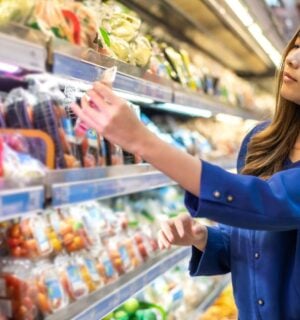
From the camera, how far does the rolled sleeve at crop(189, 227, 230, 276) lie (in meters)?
1.43

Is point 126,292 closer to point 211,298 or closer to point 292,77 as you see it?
point 292,77

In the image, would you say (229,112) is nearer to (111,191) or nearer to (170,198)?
(170,198)

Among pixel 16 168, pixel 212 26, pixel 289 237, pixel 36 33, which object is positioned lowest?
pixel 289 237

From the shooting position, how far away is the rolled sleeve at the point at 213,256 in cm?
143

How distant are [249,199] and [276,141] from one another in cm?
54

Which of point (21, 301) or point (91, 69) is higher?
point (91, 69)

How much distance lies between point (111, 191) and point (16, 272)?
1.11 feet

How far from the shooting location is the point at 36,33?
39.0 inches

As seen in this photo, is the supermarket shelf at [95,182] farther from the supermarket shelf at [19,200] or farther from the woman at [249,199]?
the woman at [249,199]

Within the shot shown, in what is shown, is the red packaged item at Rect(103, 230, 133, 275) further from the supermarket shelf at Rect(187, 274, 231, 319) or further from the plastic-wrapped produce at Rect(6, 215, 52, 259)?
the supermarket shelf at Rect(187, 274, 231, 319)

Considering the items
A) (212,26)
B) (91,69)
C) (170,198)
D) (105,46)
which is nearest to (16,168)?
(91,69)

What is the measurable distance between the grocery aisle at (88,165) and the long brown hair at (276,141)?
37 cm

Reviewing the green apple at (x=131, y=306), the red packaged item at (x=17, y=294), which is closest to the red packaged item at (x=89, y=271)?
the red packaged item at (x=17, y=294)

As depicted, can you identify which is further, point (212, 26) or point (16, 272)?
point (212, 26)
